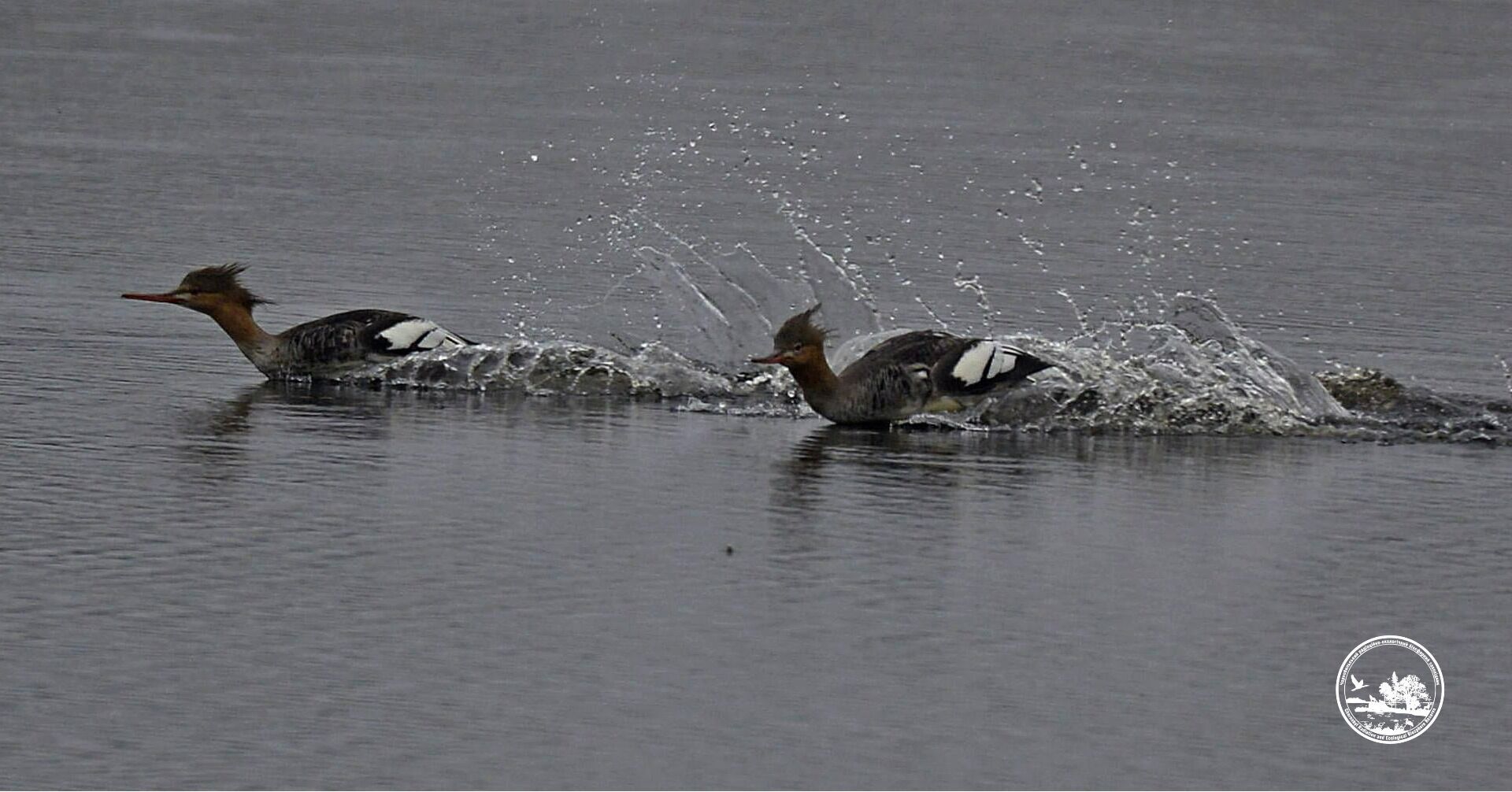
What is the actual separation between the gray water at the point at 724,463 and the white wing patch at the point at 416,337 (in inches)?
8.9

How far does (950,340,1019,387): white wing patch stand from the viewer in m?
13.4

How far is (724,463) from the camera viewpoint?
40.2ft

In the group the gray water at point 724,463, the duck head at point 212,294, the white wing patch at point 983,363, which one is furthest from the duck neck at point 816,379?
the duck head at point 212,294

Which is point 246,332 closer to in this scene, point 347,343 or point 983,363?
point 347,343

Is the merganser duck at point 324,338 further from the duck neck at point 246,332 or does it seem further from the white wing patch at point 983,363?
the white wing patch at point 983,363

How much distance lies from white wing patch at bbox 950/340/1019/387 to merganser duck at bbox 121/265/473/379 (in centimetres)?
259

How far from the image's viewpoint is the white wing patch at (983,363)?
13.4 m

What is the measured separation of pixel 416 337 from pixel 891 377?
250 cm

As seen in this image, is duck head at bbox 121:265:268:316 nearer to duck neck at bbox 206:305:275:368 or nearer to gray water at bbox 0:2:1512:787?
duck neck at bbox 206:305:275:368

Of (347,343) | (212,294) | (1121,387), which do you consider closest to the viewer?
(1121,387)

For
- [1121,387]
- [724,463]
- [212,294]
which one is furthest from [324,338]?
[1121,387]

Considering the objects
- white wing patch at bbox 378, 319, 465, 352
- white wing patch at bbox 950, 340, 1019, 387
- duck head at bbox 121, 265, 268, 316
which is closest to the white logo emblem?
white wing patch at bbox 950, 340, 1019, 387

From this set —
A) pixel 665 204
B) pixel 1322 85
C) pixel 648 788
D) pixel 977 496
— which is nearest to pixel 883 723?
pixel 648 788

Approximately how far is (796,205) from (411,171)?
3.34m
